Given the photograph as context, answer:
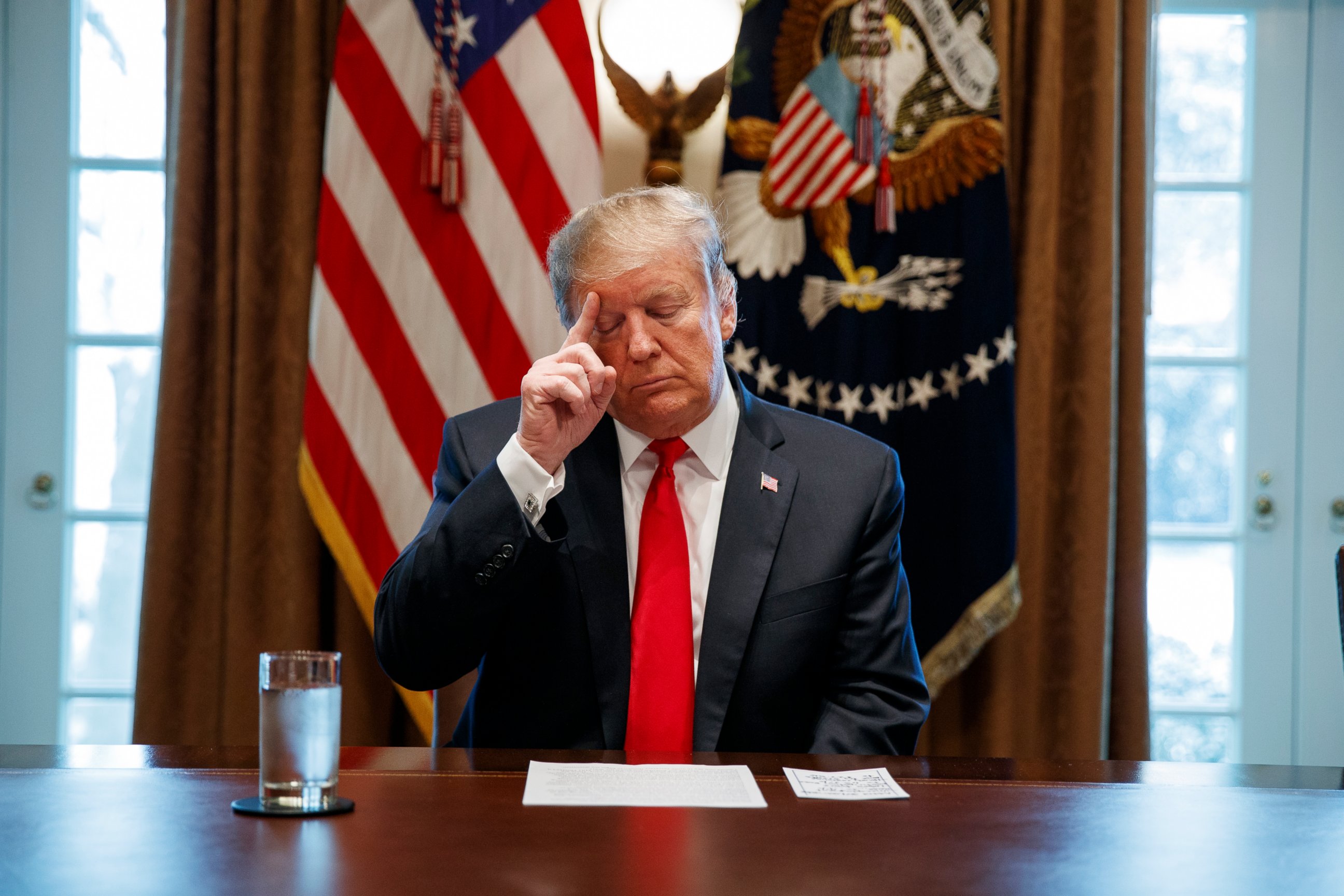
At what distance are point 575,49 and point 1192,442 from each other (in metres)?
1.90

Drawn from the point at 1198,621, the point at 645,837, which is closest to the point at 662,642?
the point at 645,837

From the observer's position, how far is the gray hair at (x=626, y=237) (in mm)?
1698

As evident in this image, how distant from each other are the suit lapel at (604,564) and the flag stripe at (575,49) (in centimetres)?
118

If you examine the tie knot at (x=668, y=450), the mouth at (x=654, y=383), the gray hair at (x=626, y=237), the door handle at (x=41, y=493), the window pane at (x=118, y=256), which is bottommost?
the door handle at (x=41, y=493)

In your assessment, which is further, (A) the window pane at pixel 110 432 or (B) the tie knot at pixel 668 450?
(A) the window pane at pixel 110 432

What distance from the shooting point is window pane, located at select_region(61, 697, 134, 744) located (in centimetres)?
309

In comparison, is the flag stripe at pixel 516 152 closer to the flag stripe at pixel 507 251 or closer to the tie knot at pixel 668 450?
the flag stripe at pixel 507 251

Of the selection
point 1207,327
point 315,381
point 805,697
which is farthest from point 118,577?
point 1207,327

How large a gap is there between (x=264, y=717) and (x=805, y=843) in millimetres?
454

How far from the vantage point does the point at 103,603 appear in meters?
3.11

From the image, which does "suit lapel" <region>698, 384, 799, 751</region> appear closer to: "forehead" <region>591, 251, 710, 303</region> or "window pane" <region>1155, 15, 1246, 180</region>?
"forehead" <region>591, 251, 710, 303</region>

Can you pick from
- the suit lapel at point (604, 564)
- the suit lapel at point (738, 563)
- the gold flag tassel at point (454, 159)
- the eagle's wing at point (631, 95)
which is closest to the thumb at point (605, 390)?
the suit lapel at point (604, 564)

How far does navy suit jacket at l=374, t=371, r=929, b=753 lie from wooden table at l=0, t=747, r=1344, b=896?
340mm

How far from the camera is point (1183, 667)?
3.09 meters
